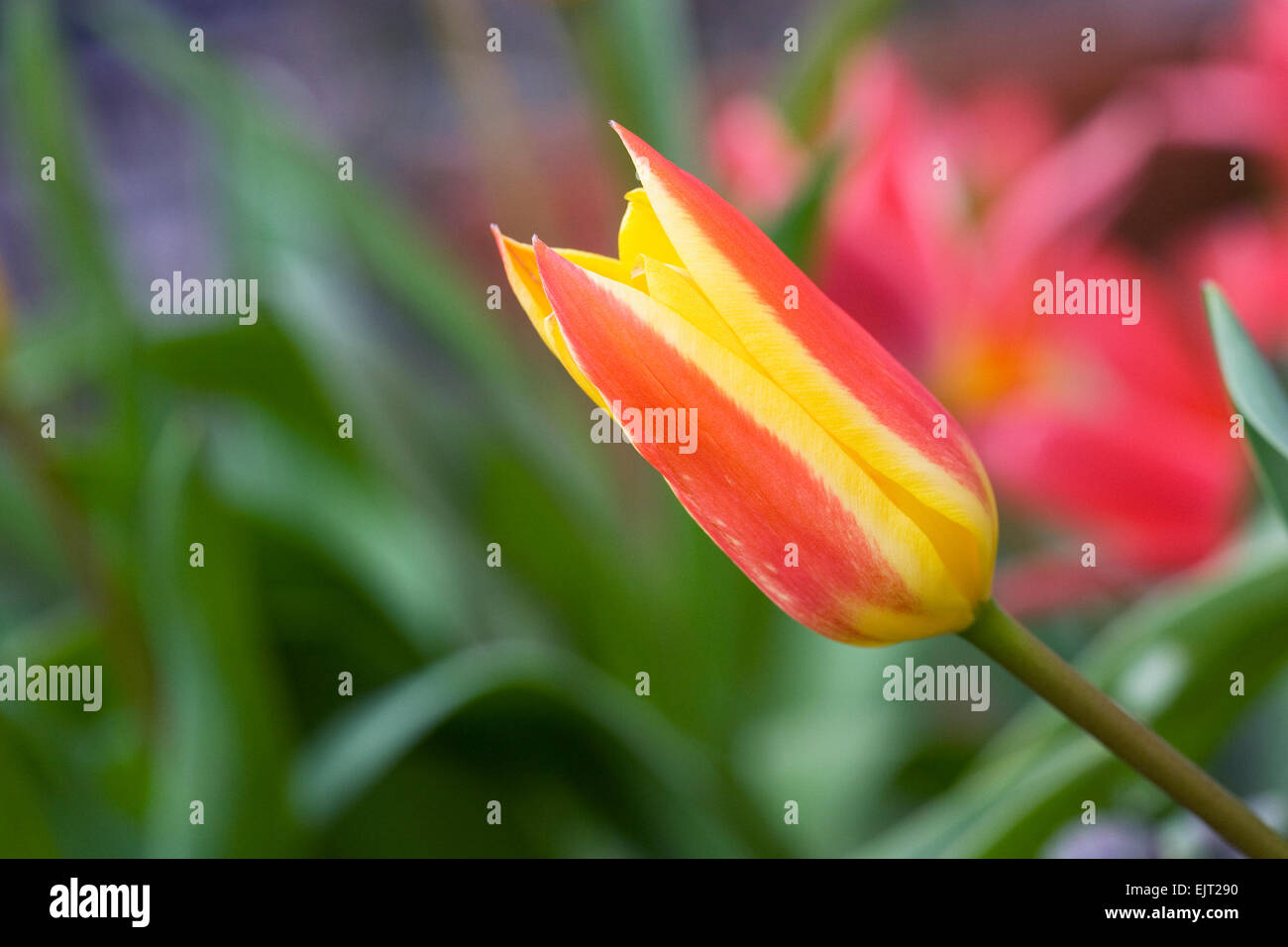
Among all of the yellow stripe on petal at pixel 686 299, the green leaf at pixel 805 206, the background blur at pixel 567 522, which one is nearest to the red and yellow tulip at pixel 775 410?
the yellow stripe on petal at pixel 686 299

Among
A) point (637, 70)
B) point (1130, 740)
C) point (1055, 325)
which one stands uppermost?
point (637, 70)

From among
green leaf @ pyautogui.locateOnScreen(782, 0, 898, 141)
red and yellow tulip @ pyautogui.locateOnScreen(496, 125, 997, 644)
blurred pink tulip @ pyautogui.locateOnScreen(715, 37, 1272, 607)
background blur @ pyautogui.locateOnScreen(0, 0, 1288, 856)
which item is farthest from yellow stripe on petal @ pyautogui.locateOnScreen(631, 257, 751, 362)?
green leaf @ pyautogui.locateOnScreen(782, 0, 898, 141)

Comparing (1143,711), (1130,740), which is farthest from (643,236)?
(1143,711)

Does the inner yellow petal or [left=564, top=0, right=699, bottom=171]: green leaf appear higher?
[left=564, top=0, right=699, bottom=171]: green leaf

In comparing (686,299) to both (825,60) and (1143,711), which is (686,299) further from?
(825,60)

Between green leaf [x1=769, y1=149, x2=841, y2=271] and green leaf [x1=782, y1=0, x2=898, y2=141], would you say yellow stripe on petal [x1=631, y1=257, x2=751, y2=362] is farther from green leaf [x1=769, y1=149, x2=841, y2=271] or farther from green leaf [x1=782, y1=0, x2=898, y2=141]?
green leaf [x1=782, y1=0, x2=898, y2=141]

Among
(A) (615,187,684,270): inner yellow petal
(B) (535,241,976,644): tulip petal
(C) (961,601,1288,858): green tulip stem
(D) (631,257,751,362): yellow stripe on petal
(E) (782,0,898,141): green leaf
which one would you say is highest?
(E) (782,0,898,141): green leaf
